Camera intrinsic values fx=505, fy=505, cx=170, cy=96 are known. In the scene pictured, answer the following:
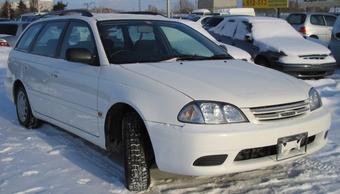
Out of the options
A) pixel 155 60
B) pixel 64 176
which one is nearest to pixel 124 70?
pixel 155 60

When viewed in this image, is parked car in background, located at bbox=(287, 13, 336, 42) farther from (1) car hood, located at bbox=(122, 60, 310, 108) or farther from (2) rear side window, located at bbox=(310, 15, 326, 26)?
(1) car hood, located at bbox=(122, 60, 310, 108)

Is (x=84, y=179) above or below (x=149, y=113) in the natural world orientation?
below

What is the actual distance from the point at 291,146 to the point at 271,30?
29.5ft

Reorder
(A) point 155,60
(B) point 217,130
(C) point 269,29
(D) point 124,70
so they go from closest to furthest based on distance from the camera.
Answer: (B) point 217,130 → (D) point 124,70 → (A) point 155,60 → (C) point 269,29

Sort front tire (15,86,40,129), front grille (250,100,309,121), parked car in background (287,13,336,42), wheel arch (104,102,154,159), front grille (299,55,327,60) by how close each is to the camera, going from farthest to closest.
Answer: parked car in background (287,13,336,42) < front grille (299,55,327,60) < front tire (15,86,40,129) < wheel arch (104,102,154,159) < front grille (250,100,309,121)

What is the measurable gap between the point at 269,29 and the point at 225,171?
934cm

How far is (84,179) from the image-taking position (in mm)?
4590

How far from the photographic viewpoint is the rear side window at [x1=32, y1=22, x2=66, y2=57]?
589cm

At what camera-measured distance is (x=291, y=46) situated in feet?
38.1

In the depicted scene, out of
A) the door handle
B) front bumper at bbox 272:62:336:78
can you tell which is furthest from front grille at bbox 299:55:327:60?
the door handle

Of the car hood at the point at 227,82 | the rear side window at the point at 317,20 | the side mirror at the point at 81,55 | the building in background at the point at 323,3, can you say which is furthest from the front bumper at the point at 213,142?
the building in background at the point at 323,3

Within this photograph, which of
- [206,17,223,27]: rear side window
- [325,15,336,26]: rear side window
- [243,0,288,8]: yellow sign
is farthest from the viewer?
[243,0,288,8]: yellow sign

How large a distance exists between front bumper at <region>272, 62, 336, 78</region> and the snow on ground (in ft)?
17.4

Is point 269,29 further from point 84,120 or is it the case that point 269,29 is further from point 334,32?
point 84,120
